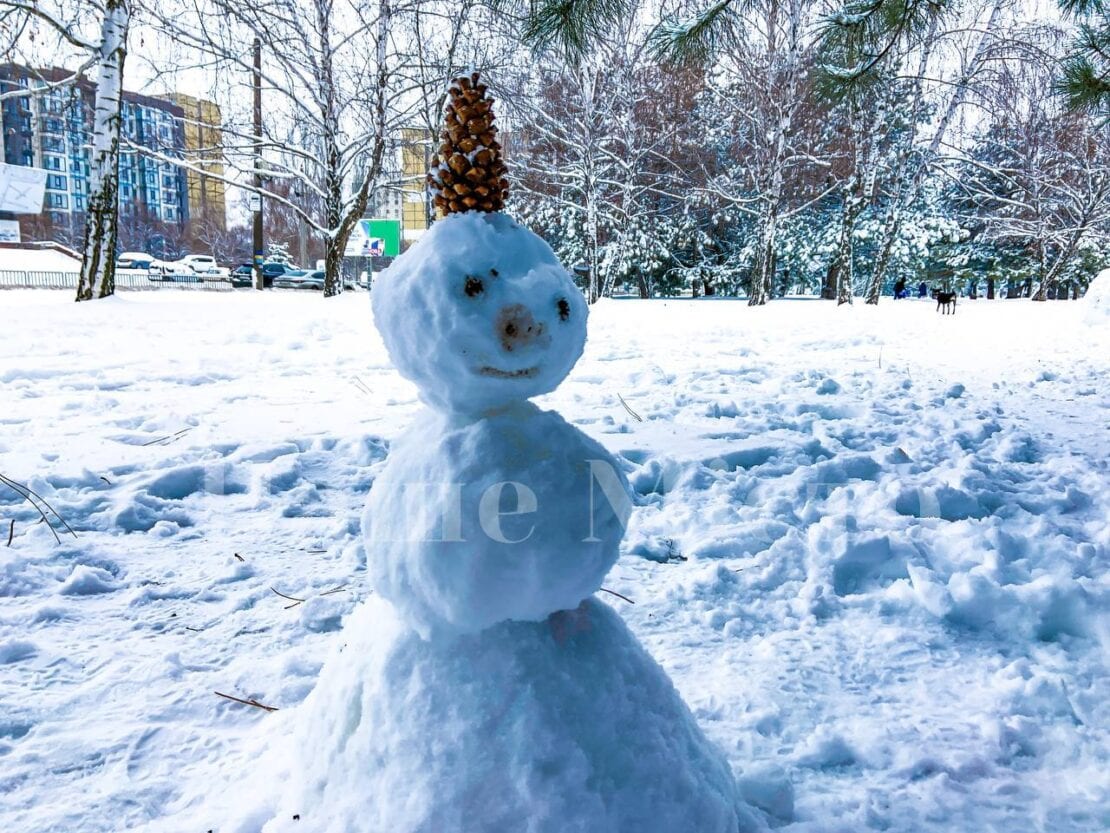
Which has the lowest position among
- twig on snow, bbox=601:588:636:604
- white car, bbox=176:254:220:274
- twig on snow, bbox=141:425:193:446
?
twig on snow, bbox=601:588:636:604

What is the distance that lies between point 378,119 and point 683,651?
12860 millimetres

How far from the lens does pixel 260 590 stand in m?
2.67

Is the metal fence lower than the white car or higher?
lower

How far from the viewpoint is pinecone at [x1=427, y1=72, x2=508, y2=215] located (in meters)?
1.28

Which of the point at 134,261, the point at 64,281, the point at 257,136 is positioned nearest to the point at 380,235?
the point at 257,136

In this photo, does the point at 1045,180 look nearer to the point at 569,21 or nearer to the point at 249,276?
the point at 569,21

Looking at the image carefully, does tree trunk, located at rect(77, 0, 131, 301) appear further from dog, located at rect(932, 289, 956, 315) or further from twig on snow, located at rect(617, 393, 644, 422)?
dog, located at rect(932, 289, 956, 315)

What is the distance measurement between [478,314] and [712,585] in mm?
1840

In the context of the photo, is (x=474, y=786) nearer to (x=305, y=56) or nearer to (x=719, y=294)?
(x=305, y=56)

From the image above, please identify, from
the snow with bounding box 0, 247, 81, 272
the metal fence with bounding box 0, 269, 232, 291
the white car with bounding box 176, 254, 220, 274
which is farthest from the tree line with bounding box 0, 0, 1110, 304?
the white car with bounding box 176, 254, 220, 274

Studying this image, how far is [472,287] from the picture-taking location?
1248 millimetres

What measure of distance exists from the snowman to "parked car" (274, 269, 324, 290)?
34.1 metres

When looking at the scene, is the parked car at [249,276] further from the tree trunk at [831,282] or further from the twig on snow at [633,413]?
the twig on snow at [633,413]

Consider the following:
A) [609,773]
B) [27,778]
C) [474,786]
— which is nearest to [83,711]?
[27,778]
